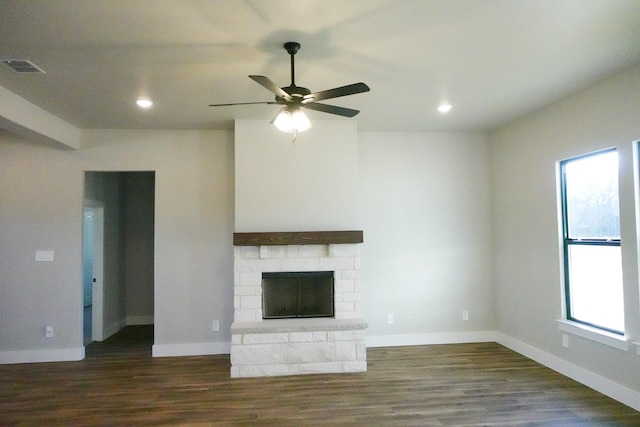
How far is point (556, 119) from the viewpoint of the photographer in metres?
3.89

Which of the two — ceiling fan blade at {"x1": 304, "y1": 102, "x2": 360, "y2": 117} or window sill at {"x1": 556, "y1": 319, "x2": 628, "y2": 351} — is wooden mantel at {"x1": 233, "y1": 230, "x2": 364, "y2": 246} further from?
window sill at {"x1": 556, "y1": 319, "x2": 628, "y2": 351}

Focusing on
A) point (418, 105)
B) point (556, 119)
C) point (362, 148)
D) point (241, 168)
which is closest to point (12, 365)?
point (241, 168)

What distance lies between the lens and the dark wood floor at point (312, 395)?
117 inches

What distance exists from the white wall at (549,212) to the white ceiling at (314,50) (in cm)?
30

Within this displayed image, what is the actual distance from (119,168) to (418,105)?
12.0 feet

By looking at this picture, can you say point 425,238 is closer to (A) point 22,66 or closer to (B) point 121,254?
(A) point 22,66

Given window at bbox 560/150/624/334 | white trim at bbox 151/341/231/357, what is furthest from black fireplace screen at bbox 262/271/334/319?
window at bbox 560/150/624/334

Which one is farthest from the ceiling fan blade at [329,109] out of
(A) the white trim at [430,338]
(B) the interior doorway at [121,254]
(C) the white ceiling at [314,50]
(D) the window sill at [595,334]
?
(B) the interior doorway at [121,254]

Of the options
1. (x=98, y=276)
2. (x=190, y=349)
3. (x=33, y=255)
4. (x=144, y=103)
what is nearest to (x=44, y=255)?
(x=33, y=255)

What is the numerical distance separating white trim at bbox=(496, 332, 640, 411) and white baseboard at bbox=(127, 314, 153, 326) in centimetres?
547

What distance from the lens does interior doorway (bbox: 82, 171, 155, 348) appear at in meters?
5.36

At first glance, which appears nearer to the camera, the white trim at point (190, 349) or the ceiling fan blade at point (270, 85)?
the ceiling fan blade at point (270, 85)

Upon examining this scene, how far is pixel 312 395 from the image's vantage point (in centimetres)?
340

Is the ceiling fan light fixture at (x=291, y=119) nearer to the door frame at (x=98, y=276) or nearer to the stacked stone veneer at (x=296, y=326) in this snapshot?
the stacked stone veneer at (x=296, y=326)
